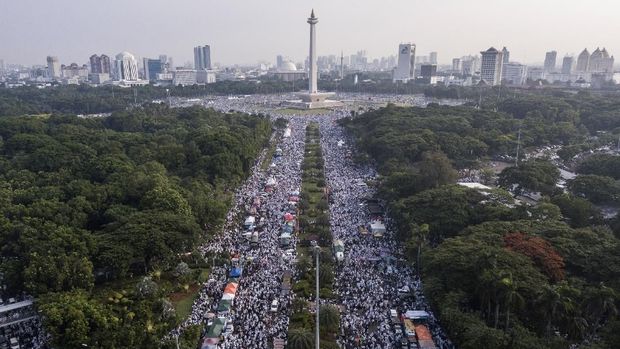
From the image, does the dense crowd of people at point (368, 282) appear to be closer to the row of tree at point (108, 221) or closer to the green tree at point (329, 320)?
the green tree at point (329, 320)

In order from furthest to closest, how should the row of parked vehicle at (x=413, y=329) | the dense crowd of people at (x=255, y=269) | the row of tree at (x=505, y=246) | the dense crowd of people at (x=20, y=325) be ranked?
the dense crowd of people at (x=255, y=269) < the dense crowd of people at (x=20, y=325) < the row of parked vehicle at (x=413, y=329) < the row of tree at (x=505, y=246)

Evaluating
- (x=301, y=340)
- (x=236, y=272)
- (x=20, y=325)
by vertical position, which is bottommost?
(x=20, y=325)

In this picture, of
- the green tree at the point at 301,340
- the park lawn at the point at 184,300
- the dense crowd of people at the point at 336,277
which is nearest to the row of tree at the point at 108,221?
the park lawn at the point at 184,300

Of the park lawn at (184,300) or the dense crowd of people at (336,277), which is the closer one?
the dense crowd of people at (336,277)

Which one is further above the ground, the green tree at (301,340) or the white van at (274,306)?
the green tree at (301,340)

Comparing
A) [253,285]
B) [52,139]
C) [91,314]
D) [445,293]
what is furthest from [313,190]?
[52,139]

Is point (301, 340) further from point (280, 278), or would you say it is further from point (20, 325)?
point (20, 325)

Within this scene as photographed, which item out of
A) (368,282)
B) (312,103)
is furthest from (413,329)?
(312,103)

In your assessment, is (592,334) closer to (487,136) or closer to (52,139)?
(487,136)

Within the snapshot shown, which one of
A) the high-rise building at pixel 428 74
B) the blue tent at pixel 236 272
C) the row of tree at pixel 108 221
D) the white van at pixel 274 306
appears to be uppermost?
the high-rise building at pixel 428 74
